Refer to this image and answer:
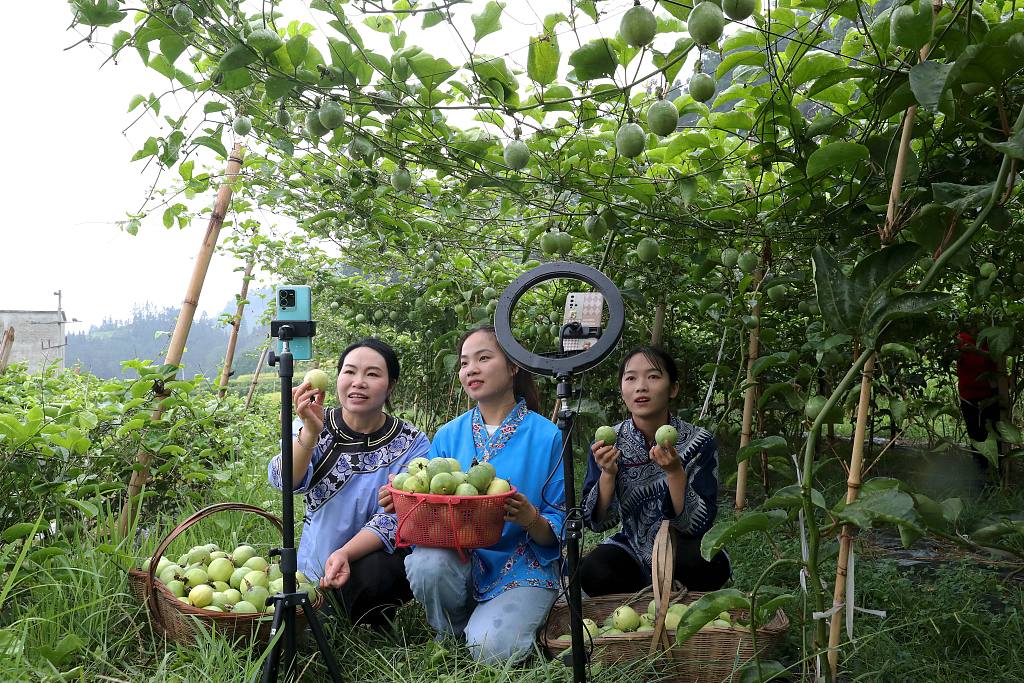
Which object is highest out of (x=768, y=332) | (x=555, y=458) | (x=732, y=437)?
(x=768, y=332)

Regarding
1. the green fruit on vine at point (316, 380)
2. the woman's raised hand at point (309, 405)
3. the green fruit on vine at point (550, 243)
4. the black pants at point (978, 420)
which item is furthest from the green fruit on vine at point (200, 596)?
the black pants at point (978, 420)

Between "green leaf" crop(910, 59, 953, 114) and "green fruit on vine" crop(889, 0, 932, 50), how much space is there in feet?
0.23

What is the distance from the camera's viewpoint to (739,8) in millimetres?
1171

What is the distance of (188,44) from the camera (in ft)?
4.73

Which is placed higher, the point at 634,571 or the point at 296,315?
the point at 296,315

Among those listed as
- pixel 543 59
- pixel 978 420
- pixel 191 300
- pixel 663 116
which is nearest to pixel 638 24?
pixel 663 116

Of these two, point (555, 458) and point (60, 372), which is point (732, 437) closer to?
point (555, 458)

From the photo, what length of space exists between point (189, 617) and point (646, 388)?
1.32 metres

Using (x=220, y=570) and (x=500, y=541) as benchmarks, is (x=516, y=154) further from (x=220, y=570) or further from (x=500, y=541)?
(x=220, y=570)

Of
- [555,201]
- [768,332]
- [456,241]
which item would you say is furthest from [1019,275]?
[456,241]

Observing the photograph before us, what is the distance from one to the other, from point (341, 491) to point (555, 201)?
1.04m

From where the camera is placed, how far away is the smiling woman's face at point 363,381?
7.22 ft

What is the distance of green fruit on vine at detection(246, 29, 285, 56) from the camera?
4.33ft

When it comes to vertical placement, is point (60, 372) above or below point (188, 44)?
below
